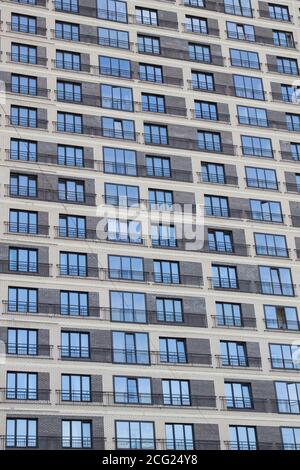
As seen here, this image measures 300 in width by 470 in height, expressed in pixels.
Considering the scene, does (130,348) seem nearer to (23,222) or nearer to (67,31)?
(23,222)

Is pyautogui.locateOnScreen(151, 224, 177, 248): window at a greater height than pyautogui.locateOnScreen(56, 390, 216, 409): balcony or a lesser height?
greater

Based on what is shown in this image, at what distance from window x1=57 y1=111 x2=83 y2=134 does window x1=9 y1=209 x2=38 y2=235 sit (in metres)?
6.89

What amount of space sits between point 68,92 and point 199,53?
36.4 ft

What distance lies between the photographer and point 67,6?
6259 cm

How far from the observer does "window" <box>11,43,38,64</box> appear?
5953cm

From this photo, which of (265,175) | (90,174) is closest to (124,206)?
(90,174)

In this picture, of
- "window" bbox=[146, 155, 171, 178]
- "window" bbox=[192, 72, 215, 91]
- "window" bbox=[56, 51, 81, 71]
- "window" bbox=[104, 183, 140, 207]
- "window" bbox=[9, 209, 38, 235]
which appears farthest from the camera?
"window" bbox=[192, 72, 215, 91]

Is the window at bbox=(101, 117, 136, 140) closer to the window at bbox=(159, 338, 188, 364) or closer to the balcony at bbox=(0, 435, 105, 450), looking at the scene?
the window at bbox=(159, 338, 188, 364)

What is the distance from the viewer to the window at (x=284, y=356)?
2174 inches

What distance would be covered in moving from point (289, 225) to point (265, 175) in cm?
404

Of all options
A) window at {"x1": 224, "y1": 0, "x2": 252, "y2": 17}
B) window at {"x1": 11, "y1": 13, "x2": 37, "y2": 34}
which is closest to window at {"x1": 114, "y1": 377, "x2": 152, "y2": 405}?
window at {"x1": 11, "y1": 13, "x2": 37, "y2": 34}

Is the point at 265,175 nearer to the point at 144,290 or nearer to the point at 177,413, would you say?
the point at 144,290
